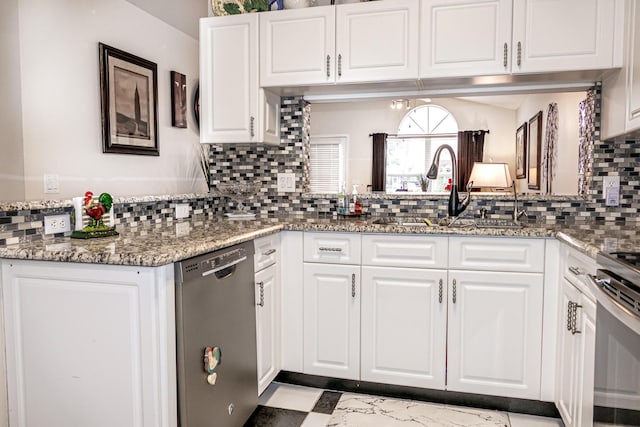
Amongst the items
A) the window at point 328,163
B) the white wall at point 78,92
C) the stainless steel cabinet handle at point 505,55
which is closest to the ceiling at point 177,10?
the white wall at point 78,92

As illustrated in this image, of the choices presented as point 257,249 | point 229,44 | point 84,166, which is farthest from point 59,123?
point 257,249

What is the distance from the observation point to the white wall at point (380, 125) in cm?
340

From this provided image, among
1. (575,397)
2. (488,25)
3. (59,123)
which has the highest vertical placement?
(488,25)

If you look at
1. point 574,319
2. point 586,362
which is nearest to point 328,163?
point 574,319

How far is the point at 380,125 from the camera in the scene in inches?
146

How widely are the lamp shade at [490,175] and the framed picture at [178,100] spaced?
7.70ft

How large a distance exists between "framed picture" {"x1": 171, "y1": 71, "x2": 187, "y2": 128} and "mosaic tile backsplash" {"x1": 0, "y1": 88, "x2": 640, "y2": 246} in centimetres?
80

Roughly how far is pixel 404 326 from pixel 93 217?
1.54m

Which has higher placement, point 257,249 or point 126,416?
point 257,249

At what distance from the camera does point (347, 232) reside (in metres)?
2.32

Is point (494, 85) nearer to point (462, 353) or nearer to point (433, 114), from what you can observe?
point (433, 114)

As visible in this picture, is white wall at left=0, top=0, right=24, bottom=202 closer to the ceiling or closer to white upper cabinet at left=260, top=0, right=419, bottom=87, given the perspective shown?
the ceiling

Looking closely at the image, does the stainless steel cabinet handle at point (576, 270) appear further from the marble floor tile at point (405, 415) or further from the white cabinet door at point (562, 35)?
the white cabinet door at point (562, 35)

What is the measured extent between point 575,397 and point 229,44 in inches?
96.8
